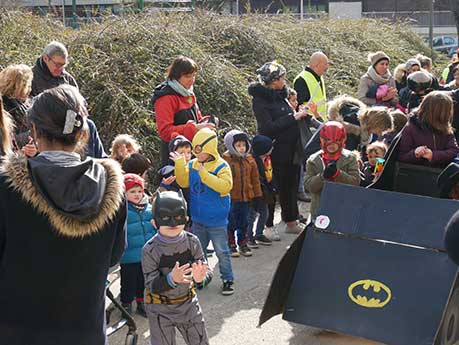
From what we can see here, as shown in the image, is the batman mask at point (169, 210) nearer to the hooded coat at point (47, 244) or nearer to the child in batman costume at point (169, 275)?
the child in batman costume at point (169, 275)

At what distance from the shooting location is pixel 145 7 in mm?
12742

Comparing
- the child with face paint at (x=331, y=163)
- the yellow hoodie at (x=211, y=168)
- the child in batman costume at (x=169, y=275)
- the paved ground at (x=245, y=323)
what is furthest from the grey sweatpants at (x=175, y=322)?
the child with face paint at (x=331, y=163)

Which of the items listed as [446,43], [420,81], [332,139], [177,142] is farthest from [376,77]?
[446,43]

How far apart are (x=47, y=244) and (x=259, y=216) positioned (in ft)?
16.5

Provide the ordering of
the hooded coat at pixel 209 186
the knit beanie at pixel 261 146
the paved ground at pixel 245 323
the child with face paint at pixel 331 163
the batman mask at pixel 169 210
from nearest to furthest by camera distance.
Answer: the batman mask at pixel 169 210
the paved ground at pixel 245 323
the hooded coat at pixel 209 186
the child with face paint at pixel 331 163
the knit beanie at pixel 261 146

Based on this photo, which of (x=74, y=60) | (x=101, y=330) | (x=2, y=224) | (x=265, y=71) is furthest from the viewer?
(x=74, y=60)

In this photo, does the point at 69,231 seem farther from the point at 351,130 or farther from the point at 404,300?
the point at 351,130

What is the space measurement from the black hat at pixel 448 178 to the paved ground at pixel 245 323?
1261 millimetres

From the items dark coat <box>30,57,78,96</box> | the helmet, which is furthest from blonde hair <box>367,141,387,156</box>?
dark coat <box>30,57,78,96</box>

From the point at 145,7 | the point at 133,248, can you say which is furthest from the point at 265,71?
the point at 145,7

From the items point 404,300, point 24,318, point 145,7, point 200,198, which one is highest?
point 145,7

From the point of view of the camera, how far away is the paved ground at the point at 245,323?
494 cm

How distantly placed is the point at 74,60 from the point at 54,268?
25.3 feet

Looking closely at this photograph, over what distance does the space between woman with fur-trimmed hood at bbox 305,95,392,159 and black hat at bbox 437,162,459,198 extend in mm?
1748
